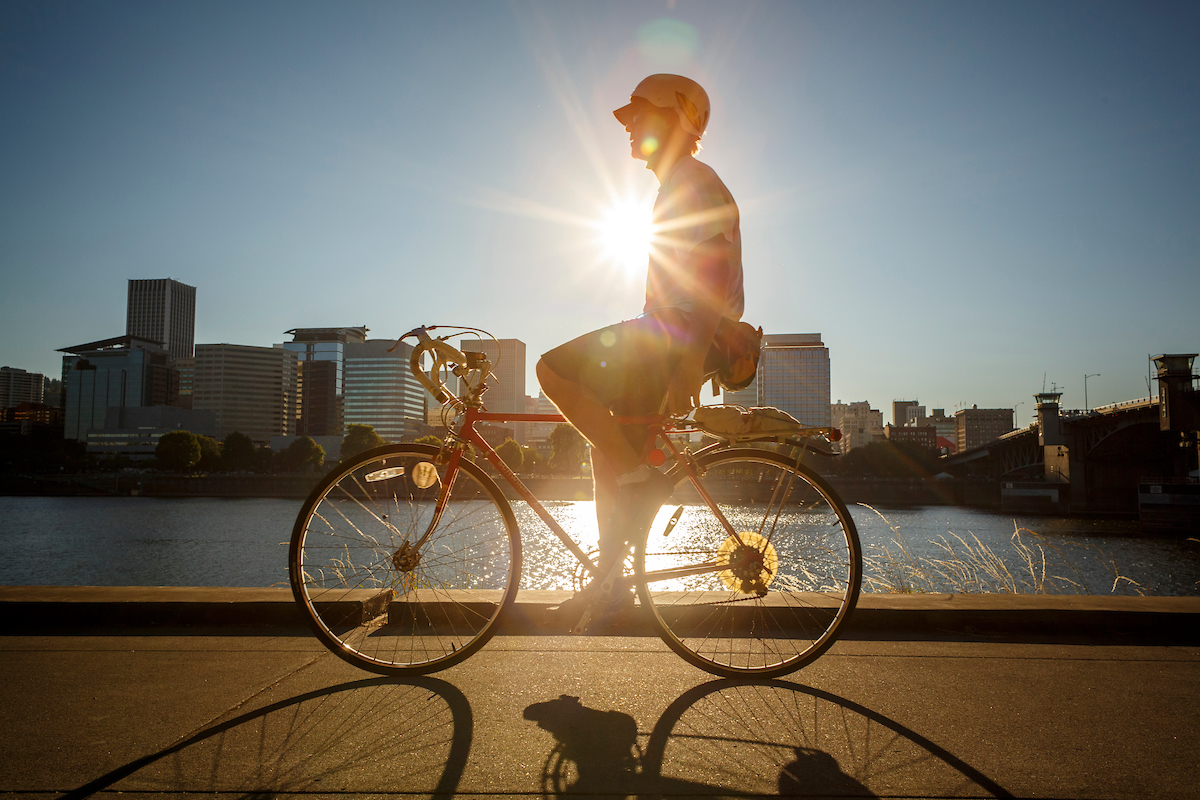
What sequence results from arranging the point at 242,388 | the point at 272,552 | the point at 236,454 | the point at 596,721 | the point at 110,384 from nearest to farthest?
the point at 596,721 → the point at 272,552 → the point at 236,454 → the point at 110,384 → the point at 242,388

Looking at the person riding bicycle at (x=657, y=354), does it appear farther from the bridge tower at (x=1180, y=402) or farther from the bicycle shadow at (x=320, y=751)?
the bridge tower at (x=1180, y=402)

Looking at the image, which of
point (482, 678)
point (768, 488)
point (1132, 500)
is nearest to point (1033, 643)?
point (768, 488)

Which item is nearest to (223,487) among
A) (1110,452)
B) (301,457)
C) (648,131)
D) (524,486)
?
(301,457)

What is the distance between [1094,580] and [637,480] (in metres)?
23.9

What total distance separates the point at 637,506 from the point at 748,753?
843mm

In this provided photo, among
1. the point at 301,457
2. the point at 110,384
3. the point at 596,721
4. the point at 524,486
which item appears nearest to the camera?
the point at 596,721

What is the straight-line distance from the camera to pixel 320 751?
5.30ft

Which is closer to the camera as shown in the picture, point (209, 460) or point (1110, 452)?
point (1110, 452)

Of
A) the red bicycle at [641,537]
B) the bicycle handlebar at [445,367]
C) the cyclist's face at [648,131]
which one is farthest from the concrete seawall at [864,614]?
the cyclist's face at [648,131]

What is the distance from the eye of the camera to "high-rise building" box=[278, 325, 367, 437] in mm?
157875

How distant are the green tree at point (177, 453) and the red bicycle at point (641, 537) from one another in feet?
297

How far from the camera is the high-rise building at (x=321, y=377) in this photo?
157875 millimetres

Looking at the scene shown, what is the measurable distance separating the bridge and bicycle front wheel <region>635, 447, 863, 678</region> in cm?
5999

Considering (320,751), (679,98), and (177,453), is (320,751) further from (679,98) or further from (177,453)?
(177,453)
